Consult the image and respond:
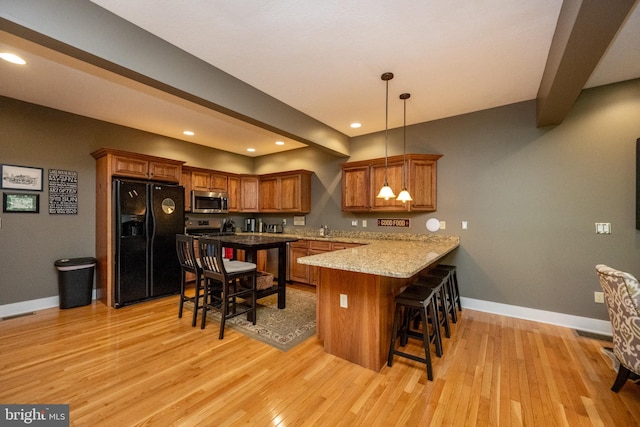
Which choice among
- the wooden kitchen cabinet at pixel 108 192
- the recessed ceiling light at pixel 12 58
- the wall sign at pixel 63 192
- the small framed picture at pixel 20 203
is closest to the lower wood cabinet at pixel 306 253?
the wooden kitchen cabinet at pixel 108 192

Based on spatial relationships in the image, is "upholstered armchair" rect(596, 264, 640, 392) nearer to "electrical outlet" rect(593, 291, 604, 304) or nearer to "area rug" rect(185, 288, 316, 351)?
"electrical outlet" rect(593, 291, 604, 304)

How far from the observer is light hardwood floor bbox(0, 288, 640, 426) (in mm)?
1672

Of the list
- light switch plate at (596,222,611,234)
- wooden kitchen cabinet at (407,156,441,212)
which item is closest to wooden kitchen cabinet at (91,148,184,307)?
wooden kitchen cabinet at (407,156,441,212)

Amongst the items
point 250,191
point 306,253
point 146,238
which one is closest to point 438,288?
point 306,253

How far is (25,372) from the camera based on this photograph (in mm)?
2084

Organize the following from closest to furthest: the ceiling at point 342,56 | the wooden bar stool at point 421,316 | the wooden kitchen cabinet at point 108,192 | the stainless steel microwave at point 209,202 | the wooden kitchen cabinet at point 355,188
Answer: the ceiling at point 342,56
the wooden bar stool at point 421,316
the wooden kitchen cabinet at point 108,192
the wooden kitchen cabinet at point 355,188
the stainless steel microwave at point 209,202

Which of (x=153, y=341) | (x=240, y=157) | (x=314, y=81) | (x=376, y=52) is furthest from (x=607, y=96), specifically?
(x=240, y=157)

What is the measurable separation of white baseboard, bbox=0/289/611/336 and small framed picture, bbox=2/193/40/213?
1.16 m

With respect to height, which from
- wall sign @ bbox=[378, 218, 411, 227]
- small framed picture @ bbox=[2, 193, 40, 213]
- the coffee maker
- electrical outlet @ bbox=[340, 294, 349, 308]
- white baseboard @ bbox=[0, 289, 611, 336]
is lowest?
white baseboard @ bbox=[0, 289, 611, 336]

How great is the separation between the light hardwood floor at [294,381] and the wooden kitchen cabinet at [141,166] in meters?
2.06

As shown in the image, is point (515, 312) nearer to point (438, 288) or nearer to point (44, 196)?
point (438, 288)

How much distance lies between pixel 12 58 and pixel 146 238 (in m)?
2.29

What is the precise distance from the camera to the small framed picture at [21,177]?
127 inches

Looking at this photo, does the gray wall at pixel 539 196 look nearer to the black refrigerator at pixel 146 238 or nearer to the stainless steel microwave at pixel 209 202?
the stainless steel microwave at pixel 209 202
